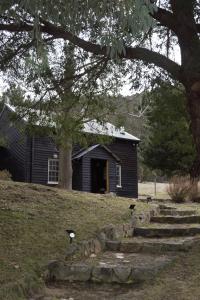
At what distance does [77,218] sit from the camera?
10164 millimetres

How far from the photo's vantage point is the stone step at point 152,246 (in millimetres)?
8688

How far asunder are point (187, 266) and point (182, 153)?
25851 millimetres

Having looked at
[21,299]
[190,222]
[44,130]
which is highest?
[44,130]

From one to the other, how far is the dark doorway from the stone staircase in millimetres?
16544

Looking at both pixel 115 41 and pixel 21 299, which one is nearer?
pixel 115 41

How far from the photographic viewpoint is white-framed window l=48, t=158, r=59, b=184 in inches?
1062

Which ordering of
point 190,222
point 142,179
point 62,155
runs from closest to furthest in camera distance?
point 190,222, point 62,155, point 142,179

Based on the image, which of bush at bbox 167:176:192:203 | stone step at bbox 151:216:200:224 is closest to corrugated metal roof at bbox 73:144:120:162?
bush at bbox 167:176:192:203

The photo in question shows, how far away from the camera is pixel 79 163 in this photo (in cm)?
2734

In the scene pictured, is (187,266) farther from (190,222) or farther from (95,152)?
(95,152)

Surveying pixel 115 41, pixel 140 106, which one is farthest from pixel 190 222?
pixel 115 41

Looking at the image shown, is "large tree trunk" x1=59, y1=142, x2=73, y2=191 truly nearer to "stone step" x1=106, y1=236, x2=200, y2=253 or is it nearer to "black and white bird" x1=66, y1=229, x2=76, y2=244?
"stone step" x1=106, y1=236, x2=200, y2=253

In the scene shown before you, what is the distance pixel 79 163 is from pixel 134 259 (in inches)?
755

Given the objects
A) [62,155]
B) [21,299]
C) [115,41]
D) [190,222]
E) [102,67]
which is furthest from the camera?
[62,155]
